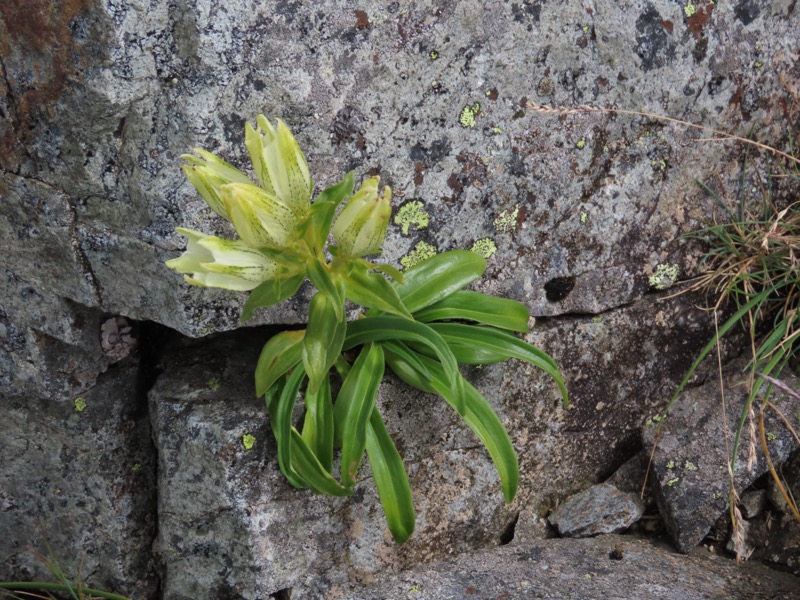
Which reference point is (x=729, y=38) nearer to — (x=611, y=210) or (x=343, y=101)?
(x=611, y=210)

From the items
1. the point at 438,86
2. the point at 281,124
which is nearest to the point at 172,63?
the point at 281,124

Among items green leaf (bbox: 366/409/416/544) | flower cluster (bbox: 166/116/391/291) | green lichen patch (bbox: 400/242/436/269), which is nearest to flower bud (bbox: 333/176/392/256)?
flower cluster (bbox: 166/116/391/291)

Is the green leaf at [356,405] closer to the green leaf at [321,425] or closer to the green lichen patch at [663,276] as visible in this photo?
the green leaf at [321,425]

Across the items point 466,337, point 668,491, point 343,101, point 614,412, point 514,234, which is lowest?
point 668,491

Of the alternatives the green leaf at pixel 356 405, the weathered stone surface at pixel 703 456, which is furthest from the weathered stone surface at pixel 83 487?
the weathered stone surface at pixel 703 456

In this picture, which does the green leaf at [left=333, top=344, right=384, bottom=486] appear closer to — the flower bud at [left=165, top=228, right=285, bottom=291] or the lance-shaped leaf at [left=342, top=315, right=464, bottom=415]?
the lance-shaped leaf at [left=342, top=315, right=464, bottom=415]
